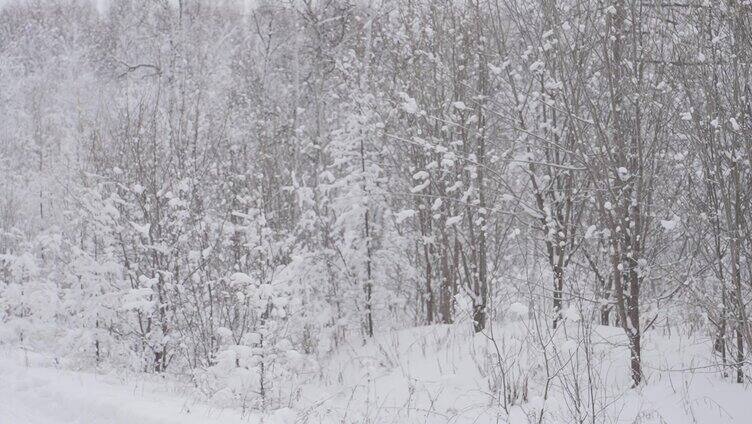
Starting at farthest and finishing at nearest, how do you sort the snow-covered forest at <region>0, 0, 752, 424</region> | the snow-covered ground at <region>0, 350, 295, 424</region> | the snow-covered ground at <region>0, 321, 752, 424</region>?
the snow-covered forest at <region>0, 0, 752, 424</region> < the snow-covered ground at <region>0, 321, 752, 424</region> < the snow-covered ground at <region>0, 350, 295, 424</region>

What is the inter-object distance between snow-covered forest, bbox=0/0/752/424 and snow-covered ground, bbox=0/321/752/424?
35 mm

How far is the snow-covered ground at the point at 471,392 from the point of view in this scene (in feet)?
17.7

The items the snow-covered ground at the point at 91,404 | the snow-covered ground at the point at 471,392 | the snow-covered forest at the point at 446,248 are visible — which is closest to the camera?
the snow-covered ground at the point at 91,404

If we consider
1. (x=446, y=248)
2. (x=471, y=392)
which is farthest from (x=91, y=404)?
(x=446, y=248)

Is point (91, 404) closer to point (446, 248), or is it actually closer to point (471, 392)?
point (471, 392)

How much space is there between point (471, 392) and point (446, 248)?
154 inches

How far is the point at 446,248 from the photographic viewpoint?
34.0 ft

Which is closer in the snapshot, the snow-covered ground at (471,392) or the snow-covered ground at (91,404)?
the snow-covered ground at (91,404)

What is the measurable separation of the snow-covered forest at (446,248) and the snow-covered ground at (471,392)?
0.11ft

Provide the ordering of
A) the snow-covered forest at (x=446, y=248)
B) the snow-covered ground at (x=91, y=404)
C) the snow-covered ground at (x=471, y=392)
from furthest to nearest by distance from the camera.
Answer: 1. the snow-covered forest at (x=446, y=248)
2. the snow-covered ground at (x=471, y=392)
3. the snow-covered ground at (x=91, y=404)

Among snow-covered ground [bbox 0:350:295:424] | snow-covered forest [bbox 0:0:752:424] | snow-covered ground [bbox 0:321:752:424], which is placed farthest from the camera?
snow-covered forest [bbox 0:0:752:424]

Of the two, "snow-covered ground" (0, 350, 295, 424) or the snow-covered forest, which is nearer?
"snow-covered ground" (0, 350, 295, 424)

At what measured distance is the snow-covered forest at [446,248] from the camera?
5547mm

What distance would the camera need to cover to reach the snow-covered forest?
5.55m
